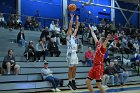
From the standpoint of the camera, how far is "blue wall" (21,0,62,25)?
2466cm

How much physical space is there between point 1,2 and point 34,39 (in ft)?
18.3

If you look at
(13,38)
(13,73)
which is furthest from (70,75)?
(13,38)

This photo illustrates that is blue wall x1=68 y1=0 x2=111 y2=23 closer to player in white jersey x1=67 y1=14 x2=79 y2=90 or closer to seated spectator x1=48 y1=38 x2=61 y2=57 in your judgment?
seated spectator x1=48 y1=38 x2=61 y2=57

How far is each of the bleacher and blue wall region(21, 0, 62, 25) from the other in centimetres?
500

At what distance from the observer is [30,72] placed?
606 inches

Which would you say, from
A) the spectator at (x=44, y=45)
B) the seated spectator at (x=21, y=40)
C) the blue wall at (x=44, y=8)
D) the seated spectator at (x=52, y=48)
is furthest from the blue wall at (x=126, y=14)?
the seated spectator at (x=21, y=40)

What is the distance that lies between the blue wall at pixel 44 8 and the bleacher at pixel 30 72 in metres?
5.00

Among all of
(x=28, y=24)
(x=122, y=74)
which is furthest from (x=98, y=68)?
(x=28, y=24)

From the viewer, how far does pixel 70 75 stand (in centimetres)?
1019

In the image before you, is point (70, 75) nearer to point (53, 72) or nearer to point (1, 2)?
point (53, 72)

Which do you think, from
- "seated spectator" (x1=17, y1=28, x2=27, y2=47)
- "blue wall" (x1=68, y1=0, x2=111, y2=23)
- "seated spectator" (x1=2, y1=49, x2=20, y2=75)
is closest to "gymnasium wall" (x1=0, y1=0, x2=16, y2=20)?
"seated spectator" (x1=17, y1=28, x2=27, y2=47)

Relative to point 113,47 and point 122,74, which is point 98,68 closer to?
point 122,74

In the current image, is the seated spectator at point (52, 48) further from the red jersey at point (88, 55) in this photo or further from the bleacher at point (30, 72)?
the red jersey at point (88, 55)

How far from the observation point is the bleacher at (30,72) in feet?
44.5
